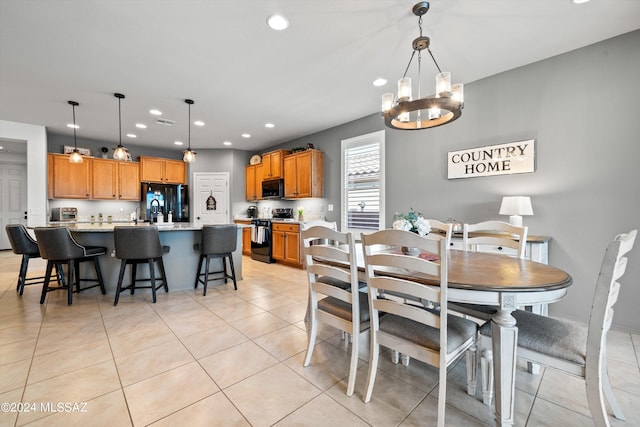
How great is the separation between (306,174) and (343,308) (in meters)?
3.80

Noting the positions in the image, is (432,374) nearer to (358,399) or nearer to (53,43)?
(358,399)

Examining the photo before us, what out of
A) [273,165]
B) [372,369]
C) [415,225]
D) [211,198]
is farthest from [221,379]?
[211,198]

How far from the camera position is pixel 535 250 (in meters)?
2.66

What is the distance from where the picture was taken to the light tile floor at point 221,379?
1.48 m

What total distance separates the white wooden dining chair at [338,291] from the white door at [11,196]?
9484 mm

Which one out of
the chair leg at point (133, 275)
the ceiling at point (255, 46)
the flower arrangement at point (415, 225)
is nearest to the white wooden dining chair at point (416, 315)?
the flower arrangement at point (415, 225)

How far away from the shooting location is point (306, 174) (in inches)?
210

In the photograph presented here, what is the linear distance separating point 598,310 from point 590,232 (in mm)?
2035

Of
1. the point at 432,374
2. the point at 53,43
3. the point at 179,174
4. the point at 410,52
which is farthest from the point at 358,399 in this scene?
the point at 179,174

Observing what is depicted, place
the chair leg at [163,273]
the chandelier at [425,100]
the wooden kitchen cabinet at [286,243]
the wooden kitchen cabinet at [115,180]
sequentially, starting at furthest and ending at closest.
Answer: the wooden kitchen cabinet at [115,180], the wooden kitchen cabinet at [286,243], the chair leg at [163,273], the chandelier at [425,100]

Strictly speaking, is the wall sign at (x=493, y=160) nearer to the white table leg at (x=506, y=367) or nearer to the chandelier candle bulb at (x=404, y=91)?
the chandelier candle bulb at (x=404, y=91)

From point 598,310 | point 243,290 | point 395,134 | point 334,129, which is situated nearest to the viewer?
point 598,310

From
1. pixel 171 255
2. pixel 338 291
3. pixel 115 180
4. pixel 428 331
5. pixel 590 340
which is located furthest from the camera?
pixel 115 180

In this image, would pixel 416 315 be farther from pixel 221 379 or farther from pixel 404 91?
pixel 404 91
